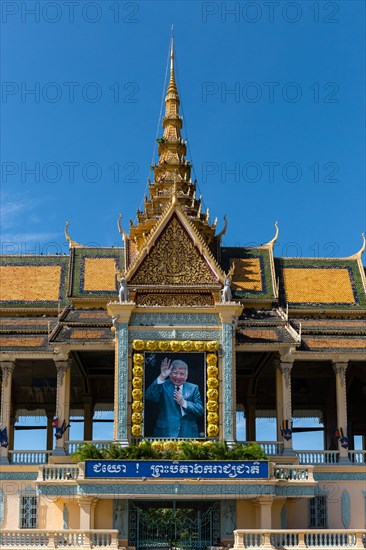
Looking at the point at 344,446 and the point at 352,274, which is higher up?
the point at 352,274

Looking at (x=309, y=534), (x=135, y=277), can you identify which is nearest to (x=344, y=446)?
(x=309, y=534)

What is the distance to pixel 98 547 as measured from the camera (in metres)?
30.0

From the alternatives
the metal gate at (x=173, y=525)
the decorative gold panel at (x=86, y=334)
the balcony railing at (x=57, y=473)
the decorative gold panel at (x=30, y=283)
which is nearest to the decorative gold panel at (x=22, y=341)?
the decorative gold panel at (x=86, y=334)

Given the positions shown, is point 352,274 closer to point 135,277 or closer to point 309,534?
point 135,277

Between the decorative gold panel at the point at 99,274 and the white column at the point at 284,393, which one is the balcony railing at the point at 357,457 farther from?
the decorative gold panel at the point at 99,274

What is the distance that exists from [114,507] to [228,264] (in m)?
15.7

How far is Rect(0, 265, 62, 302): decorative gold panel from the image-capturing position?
43688 millimetres

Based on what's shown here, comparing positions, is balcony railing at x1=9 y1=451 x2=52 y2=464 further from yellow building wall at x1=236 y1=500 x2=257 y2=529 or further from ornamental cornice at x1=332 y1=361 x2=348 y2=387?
ornamental cornice at x1=332 y1=361 x2=348 y2=387

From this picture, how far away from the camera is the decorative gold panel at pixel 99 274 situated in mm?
43562

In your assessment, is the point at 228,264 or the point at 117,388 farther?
the point at 228,264

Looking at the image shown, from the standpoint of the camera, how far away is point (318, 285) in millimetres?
45188

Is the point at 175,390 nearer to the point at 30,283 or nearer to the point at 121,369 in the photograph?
the point at 121,369

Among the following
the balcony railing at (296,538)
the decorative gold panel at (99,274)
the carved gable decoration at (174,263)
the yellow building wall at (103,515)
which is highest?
the decorative gold panel at (99,274)

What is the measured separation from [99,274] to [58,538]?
16.3m
